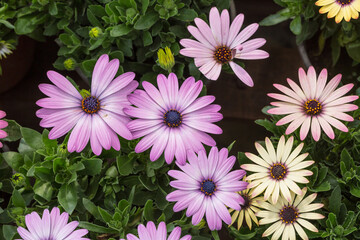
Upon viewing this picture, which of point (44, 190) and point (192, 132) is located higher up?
point (192, 132)

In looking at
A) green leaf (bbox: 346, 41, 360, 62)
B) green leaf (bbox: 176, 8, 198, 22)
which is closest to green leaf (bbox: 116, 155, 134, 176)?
green leaf (bbox: 176, 8, 198, 22)

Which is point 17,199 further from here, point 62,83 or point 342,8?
point 342,8

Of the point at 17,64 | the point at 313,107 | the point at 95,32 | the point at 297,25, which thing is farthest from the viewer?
the point at 17,64

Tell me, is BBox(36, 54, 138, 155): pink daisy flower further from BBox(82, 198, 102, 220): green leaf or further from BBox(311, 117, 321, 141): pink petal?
BBox(311, 117, 321, 141): pink petal

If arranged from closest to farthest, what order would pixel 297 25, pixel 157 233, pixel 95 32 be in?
1. pixel 157 233
2. pixel 95 32
3. pixel 297 25

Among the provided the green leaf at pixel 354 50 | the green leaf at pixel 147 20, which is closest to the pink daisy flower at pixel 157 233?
the green leaf at pixel 147 20

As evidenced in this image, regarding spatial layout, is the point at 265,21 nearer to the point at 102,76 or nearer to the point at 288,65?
the point at 288,65

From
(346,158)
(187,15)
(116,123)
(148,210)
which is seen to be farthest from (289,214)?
(187,15)

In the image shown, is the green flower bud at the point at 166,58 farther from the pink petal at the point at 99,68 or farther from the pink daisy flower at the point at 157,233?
the pink daisy flower at the point at 157,233
